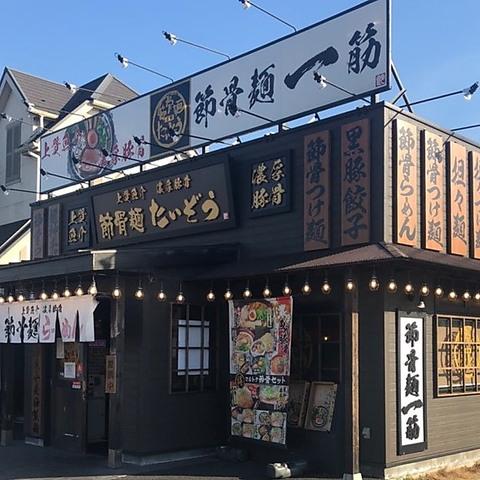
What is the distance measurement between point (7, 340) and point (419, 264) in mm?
8162

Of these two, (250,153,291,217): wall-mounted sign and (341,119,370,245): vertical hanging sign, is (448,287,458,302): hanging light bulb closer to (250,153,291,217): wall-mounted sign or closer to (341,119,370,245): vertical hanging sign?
(341,119,370,245): vertical hanging sign

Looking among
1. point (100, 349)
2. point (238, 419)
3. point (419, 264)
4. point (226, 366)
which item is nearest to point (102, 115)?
point (100, 349)

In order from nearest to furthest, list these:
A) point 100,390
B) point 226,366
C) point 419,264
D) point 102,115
A: point 419,264 → point 226,366 → point 100,390 → point 102,115

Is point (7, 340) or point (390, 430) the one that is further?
point (7, 340)

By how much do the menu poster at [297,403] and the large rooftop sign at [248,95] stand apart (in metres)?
4.67

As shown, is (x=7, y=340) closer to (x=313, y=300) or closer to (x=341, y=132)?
(x=313, y=300)

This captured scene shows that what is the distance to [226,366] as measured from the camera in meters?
12.7

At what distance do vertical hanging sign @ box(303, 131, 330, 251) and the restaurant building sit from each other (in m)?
0.03

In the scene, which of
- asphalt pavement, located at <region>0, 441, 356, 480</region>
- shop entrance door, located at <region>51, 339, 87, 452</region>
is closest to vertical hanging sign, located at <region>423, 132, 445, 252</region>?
asphalt pavement, located at <region>0, 441, 356, 480</region>

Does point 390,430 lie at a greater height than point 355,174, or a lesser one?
lesser

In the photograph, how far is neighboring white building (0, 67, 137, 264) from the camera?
22891mm

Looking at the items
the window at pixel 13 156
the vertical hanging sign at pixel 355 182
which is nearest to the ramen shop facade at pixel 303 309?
the vertical hanging sign at pixel 355 182

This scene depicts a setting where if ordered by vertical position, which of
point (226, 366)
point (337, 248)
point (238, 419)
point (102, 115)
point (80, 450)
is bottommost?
point (80, 450)

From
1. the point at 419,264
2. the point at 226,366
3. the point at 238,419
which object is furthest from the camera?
the point at 226,366
